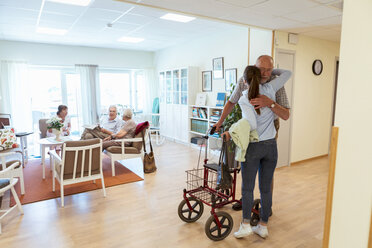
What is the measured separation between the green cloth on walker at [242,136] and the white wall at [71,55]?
6.28 m

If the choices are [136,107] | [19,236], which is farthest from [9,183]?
[136,107]

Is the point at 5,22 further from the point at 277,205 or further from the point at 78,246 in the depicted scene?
the point at 277,205

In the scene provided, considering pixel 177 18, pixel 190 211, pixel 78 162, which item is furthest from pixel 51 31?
pixel 190 211

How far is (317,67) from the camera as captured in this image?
4.92m

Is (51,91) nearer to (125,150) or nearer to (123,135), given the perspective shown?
(123,135)

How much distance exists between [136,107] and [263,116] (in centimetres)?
664

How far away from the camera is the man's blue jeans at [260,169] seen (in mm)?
2176

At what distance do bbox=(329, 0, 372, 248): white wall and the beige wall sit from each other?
9.43 feet

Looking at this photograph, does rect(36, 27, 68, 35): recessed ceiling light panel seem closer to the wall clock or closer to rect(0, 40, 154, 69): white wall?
rect(0, 40, 154, 69): white wall

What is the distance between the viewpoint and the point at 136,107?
27.5 feet

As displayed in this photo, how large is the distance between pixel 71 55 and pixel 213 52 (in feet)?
13.1

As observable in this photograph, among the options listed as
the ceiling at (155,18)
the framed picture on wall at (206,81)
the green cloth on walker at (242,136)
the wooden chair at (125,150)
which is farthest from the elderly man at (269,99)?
the framed picture on wall at (206,81)

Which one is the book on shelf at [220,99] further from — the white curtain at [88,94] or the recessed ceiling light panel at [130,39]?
the white curtain at [88,94]

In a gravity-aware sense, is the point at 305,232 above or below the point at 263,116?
below
